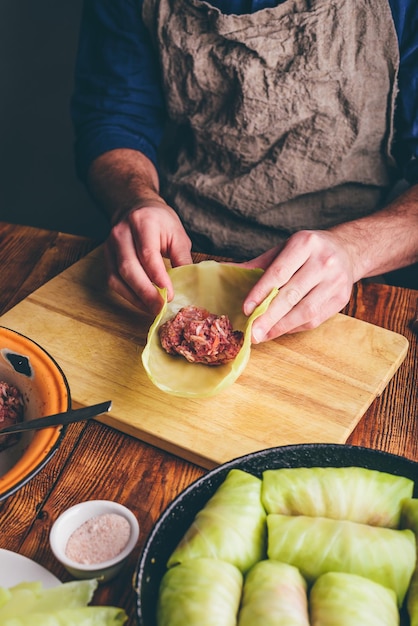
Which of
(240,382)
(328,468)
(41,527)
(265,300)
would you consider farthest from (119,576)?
(265,300)

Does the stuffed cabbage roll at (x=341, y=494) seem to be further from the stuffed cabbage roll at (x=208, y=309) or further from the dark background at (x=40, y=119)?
the dark background at (x=40, y=119)

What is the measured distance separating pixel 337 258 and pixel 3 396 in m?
0.79

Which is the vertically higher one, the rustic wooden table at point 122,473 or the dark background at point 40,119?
the rustic wooden table at point 122,473

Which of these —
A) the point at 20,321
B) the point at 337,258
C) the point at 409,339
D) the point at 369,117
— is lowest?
the point at 20,321

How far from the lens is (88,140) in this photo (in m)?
2.12

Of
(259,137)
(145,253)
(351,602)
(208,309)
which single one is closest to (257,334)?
(208,309)

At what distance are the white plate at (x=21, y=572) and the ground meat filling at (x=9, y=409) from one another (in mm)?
222

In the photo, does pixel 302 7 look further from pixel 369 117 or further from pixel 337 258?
pixel 337 258

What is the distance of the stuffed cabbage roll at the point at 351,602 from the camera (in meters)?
0.69

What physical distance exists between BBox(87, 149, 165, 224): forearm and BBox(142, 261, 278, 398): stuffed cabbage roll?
0.31 metres

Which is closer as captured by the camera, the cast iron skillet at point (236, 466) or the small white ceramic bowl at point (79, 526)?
the cast iron skillet at point (236, 466)

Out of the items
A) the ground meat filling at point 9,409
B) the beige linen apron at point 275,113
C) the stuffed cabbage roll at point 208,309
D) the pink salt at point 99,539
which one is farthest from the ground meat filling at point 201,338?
the beige linen apron at point 275,113

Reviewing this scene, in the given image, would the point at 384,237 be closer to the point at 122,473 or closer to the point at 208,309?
the point at 208,309

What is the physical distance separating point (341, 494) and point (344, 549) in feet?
0.28
